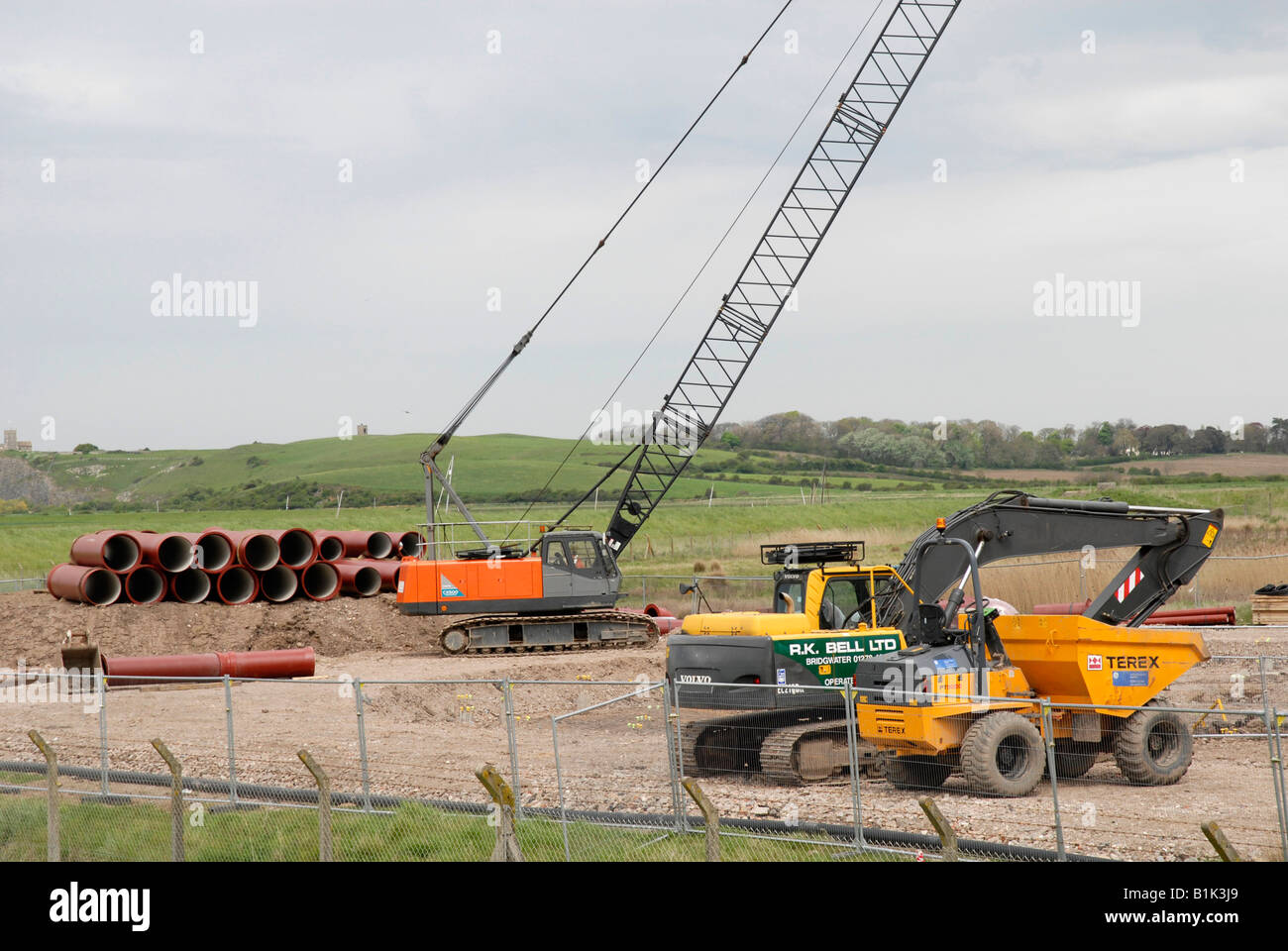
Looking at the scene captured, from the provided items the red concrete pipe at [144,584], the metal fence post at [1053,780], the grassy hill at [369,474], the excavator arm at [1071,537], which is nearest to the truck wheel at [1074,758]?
the excavator arm at [1071,537]

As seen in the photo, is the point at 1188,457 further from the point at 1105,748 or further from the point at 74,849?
the point at 74,849

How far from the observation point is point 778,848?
10.2 meters

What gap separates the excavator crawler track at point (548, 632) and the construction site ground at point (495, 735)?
41 centimetres

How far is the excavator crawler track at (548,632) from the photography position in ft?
93.5

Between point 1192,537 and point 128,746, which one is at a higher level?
point 1192,537

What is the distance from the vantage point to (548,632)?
29.1 metres

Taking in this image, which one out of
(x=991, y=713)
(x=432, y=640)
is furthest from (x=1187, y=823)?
(x=432, y=640)

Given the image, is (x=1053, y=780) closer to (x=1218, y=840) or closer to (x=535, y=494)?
(x=1218, y=840)

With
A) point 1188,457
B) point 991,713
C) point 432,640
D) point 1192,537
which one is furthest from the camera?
point 1188,457

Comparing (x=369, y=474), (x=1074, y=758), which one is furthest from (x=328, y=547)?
(x=369, y=474)

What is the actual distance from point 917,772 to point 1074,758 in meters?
2.41
